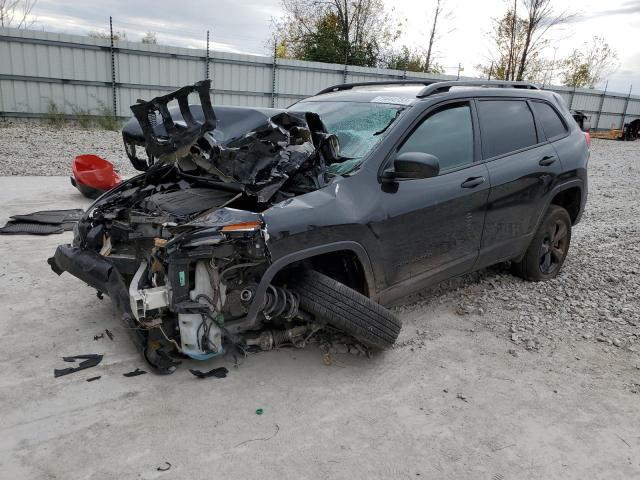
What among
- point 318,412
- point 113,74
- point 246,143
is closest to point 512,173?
point 246,143

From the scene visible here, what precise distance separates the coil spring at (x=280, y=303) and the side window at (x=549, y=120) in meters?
3.09

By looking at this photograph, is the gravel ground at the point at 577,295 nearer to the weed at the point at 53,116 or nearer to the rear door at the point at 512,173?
the rear door at the point at 512,173

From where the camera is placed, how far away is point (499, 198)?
4.04m

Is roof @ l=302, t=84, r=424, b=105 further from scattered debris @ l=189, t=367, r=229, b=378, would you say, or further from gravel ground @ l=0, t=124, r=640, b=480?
scattered debris @ l=189, t=367, r=229, b=378

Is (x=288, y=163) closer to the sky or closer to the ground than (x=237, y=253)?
closer to the sky

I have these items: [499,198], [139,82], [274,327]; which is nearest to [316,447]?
[274,327]

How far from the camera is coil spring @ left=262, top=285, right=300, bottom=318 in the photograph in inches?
116

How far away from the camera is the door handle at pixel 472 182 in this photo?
3.74m

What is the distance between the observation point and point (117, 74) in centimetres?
1487

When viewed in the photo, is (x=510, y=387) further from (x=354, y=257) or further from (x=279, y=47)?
(x=279, y=47)

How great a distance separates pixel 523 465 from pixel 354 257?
148cm

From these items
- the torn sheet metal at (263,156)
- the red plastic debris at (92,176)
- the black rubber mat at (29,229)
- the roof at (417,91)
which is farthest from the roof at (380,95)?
the red plastic debris at (92,176)

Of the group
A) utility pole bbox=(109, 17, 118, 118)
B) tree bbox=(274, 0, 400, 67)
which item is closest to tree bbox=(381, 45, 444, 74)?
tree bbox=(274, 0, 400, 67)

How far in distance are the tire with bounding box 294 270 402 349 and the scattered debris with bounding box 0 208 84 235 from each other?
13.4ft
